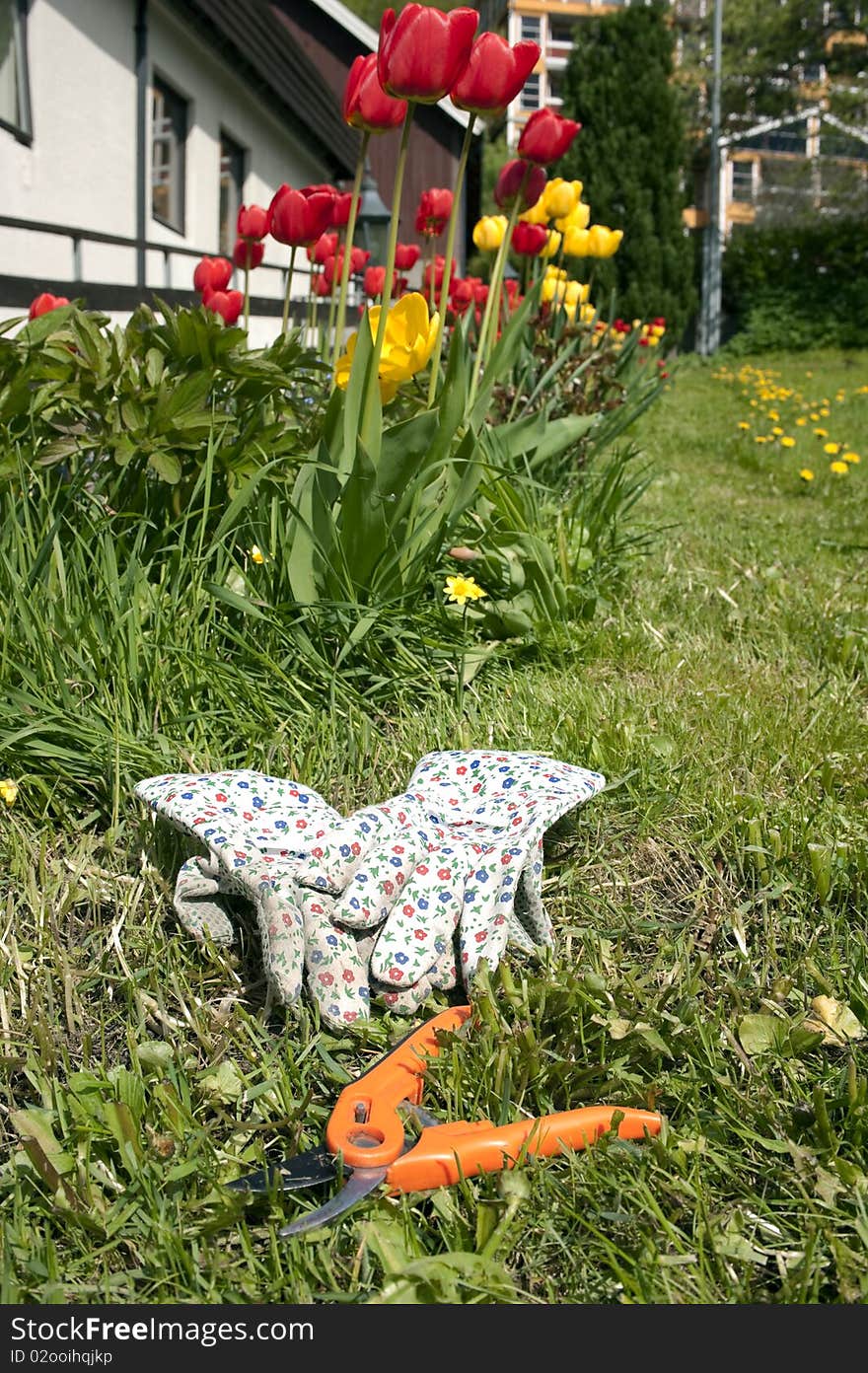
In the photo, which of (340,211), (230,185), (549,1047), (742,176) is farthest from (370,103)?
(742,176)

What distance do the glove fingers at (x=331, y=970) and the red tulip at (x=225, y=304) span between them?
174 cm

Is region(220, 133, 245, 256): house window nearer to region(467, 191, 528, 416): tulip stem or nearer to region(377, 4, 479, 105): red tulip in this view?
region(467, 191, 528, 416): tulip stem

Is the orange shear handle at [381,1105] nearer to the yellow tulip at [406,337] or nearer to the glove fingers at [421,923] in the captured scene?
the glove fingers at [421,923]

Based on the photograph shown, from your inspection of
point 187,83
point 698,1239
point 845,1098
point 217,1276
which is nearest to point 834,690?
point 845,1098

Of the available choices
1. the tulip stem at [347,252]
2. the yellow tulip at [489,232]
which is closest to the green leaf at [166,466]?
the tulip stem at [347,252]

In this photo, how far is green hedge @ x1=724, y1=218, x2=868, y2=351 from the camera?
21.9 metres

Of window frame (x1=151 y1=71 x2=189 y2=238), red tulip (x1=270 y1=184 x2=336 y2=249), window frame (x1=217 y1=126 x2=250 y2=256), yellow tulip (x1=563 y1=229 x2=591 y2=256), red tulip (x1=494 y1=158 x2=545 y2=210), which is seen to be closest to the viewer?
red tulip (x1=270 y1=184 x2=336 y2=249)

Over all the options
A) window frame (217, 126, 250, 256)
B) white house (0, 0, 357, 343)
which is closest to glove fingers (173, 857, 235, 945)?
white house (0, 0, 357, 343)

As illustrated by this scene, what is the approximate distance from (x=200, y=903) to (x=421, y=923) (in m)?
0.30

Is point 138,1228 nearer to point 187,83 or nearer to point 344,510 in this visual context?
point 344,510

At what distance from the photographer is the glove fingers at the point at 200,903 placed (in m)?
1.46

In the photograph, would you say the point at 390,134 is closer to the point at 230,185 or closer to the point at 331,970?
the point at 230,185

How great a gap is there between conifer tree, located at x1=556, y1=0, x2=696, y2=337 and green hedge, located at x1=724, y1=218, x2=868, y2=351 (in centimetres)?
293

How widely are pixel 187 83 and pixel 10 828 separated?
9758mm
